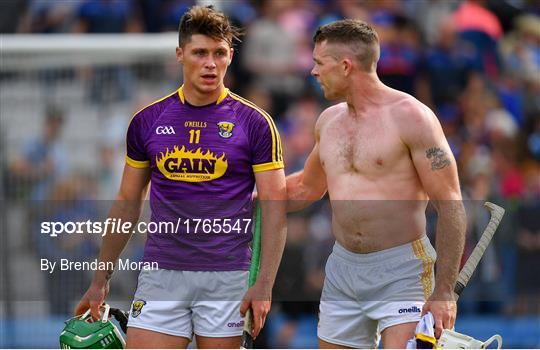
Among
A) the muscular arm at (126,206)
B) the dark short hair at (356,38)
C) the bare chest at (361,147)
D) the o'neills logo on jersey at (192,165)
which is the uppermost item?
the dark short hair at (356,38)

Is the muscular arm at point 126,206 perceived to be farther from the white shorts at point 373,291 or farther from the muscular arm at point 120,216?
the white shorts at point 373,291

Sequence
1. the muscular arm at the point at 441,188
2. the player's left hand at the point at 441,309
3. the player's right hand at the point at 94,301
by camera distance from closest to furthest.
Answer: the player's left hand at the point at 441,309
the muscular arm at the point at 441,188
the player's right hand at the point at 94,301

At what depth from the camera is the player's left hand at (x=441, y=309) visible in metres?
5.91

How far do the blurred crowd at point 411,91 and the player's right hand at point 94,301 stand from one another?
121 inches

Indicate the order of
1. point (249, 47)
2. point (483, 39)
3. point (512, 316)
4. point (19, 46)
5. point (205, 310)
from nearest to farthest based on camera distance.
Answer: point (205, 310), point (19, 46), point (512, 316), point (249, 47), point (483, 39)

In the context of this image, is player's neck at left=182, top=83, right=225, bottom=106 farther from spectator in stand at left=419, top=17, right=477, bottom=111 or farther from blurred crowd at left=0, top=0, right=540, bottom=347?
spectator in stand at left=419, top=17, right=477, bottom=111

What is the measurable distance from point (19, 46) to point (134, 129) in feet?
11.7

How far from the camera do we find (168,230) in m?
6.43

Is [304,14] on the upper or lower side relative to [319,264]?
upper

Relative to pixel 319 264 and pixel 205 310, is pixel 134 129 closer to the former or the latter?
pixel 205 310

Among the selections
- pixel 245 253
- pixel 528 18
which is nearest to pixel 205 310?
pixel 245 253

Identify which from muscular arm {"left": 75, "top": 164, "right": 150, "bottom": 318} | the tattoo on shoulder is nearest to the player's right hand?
muscular arm {"left": 75, "top": 164, "right": 150, "bottom": 318}

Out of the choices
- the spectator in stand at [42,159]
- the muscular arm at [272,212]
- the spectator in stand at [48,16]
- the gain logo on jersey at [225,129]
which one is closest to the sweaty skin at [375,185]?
the muscular arm at [272,212]

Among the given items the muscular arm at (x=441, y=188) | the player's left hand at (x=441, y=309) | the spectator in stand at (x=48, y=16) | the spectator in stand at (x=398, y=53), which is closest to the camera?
the player's left hand at (x=441, y=309)
